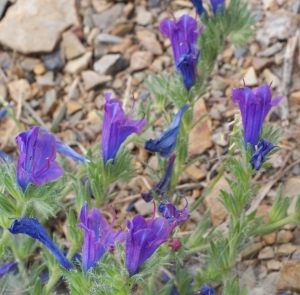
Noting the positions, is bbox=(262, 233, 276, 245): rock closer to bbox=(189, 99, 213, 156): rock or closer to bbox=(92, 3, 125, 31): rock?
bbox=(189, 99, 213, 156): rock

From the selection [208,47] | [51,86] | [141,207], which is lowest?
[141,207]

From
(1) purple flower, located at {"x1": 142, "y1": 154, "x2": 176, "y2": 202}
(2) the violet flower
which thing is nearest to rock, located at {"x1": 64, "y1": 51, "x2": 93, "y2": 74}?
(2) the violet flower

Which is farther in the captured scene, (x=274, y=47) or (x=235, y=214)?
(x=274, y=47)

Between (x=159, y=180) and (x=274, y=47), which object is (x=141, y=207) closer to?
(x=159, y=180)

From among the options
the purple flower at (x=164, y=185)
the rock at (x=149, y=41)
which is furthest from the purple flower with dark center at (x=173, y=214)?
the rock at (x=149, y=41)

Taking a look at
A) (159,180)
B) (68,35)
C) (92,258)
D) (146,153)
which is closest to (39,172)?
(92,258)

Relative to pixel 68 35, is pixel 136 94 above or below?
below
